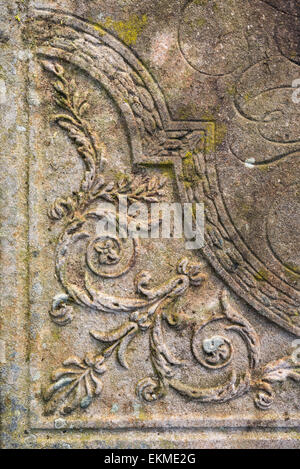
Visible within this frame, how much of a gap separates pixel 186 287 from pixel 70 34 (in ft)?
5.25

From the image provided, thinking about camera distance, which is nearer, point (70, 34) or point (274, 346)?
point (70, 34)

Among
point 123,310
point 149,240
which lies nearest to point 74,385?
point 123,310

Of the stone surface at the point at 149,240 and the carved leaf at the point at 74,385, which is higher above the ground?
the stone surface at the point at 149,240

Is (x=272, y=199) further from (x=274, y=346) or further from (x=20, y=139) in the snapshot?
(x=20, y=139)

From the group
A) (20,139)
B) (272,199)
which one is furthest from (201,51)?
(20,139)

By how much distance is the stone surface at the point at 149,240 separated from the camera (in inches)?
99.4

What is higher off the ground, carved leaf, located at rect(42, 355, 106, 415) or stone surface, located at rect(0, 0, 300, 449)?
stone surface, located at rect(0, 0, 300, 449)

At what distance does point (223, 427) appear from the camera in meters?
2.62

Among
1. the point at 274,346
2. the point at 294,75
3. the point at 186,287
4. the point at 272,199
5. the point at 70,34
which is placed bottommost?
the point at 274,346

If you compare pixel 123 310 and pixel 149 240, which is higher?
pixel 149 240

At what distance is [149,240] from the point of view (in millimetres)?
2623

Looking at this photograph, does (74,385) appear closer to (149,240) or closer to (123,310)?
(123,310)

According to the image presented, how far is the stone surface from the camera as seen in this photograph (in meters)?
2.53

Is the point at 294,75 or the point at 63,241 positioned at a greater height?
the point at 294,75
